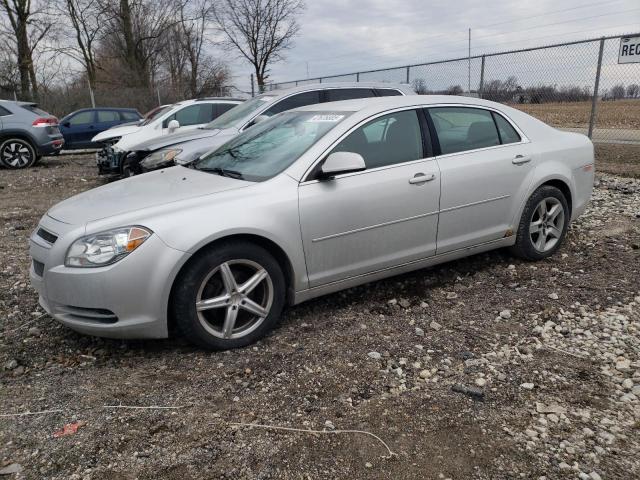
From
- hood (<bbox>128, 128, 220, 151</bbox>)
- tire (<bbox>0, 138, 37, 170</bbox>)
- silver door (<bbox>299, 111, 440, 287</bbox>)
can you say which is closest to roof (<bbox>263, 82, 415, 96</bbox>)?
hood (<bbox>128, 128, 220, 151</bbox>)

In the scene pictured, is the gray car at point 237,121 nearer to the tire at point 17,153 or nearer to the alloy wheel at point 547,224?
the alloy wheel at point 547,224

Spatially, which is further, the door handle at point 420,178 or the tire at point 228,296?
the door handle at point 420,178

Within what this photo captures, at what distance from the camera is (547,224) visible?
15.3ft

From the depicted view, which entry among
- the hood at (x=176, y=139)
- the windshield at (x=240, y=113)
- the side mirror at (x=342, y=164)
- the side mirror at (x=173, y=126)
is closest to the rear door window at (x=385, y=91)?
the windshield at (x=240, y=113)

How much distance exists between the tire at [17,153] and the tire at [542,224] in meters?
11.7

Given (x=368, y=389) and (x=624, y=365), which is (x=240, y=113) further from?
(x=624, y=365)

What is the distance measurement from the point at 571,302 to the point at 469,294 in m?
0.74

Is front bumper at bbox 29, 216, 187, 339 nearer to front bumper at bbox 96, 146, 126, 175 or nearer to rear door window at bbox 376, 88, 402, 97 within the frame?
rear door window at bbox 376, 88, 402, 97

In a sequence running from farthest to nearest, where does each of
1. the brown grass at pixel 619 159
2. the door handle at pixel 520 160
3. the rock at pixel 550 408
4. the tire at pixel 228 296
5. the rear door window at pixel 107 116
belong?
the rear door window at pixel 107 116 → the brown grass at pixel 619 159 → the door handle at pixel 520 160 → the tire at pixel 228 296 → the rock at pixel 550 408

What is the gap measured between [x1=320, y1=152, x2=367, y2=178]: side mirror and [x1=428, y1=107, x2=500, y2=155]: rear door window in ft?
3.09

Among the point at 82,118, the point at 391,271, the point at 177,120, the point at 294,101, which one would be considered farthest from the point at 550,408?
the point at 82,118

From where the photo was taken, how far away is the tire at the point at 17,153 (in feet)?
39.1

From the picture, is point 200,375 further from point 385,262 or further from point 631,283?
point 631,283

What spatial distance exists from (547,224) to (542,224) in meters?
0.07
